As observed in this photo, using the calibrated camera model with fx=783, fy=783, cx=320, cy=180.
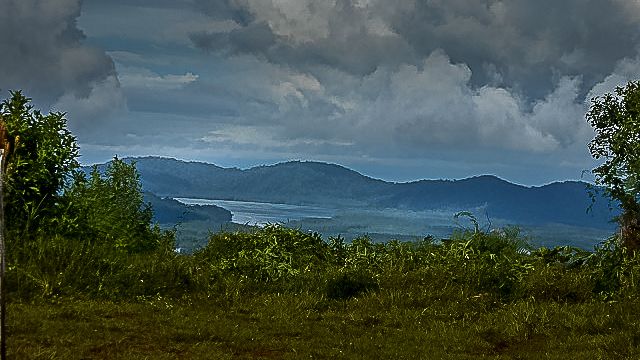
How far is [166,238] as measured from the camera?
1928cm

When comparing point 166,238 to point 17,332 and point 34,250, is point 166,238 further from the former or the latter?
point 17,332

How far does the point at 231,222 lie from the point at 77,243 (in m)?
5.37

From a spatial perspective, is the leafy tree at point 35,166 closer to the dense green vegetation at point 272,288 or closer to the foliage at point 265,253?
the dense green vegetation at point 272,288

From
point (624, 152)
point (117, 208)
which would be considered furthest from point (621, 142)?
point (117, 208)

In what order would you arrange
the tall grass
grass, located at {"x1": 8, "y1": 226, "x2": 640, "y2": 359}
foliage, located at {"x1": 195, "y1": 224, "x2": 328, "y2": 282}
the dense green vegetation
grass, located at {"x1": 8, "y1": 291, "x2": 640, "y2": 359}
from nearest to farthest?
grass, located at {"x1": 8, "y1": 291, "x2": 640, "y2": 359}, grass, located at {"x1": 8, "y1": 226, "x2": 640, "y2": 359}, the dense green vegetation, the tall grass, foliage, located at {"x1": 195, "y1": 224, "x2": 328, "y2": 282}

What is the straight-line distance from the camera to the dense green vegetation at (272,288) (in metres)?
12.0

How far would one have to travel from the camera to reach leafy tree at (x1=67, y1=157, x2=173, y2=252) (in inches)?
683

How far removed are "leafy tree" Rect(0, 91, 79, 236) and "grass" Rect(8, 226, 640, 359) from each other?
140 cm

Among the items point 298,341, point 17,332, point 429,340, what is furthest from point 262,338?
point 17,332

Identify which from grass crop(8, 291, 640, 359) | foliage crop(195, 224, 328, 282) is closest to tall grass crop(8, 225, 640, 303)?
foliage crop(195, 224, 328, 282)

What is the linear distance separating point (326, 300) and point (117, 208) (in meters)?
5.94

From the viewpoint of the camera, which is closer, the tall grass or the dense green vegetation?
the dense green vegetation

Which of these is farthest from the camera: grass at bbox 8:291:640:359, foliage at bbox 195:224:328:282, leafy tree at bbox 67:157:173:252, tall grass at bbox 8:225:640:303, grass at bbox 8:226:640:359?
leafy tree at bbox 67:157:173:252

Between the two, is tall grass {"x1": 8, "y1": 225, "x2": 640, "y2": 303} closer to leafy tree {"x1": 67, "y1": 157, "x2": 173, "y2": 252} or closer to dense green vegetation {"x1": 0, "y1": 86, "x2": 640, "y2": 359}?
dense green vegetation {"x1": 0, "y1": 86, "x2": 640, "y2": 359}
